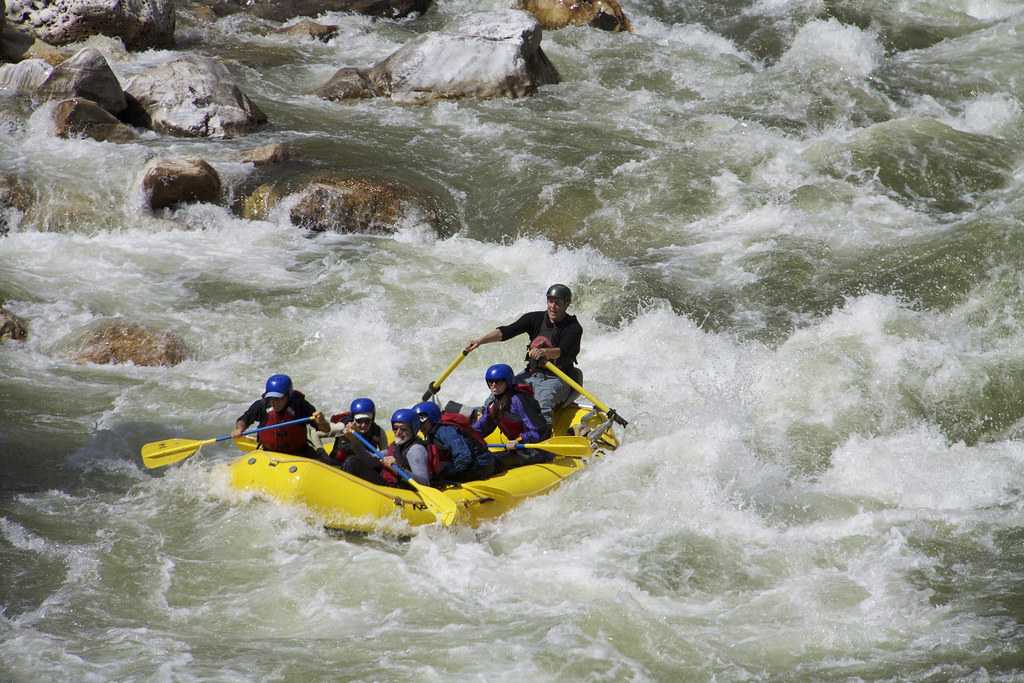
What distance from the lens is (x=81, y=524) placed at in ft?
23.1

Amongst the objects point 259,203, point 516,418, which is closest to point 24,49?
point 259,203

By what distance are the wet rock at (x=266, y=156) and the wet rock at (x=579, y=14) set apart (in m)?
6.56

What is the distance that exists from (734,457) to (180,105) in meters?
8.49

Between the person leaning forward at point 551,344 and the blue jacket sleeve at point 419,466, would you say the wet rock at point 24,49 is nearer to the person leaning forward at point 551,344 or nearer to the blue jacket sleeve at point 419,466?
the person leaning forward at point 551,344

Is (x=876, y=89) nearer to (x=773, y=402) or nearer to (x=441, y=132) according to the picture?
(x=441, y=132)

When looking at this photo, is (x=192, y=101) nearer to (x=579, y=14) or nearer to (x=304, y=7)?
(x=304, y=7)

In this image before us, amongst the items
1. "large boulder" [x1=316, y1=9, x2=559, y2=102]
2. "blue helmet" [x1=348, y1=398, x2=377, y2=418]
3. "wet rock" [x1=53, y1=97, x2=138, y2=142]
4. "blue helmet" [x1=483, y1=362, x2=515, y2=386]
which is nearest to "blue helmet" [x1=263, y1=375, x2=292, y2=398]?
"blue helmet" [x1=348, y1=398, x2=377, y2=418]

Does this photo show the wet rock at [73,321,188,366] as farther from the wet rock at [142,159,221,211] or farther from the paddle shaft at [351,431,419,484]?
the paddle shaft at [351,431,419,484]

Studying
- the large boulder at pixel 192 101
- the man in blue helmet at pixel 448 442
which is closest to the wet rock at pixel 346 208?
the large boulder at pixel 192 101

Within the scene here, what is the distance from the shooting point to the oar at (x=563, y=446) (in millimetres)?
7859

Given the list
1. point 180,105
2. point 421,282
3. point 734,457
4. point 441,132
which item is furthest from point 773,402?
point 180,105

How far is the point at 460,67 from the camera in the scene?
50.1ft

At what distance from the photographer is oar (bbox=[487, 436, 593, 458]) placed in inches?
309

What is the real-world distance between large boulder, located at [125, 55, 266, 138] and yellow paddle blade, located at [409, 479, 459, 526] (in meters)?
7.88
